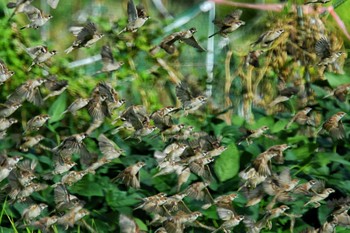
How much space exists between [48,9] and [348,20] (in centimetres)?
246

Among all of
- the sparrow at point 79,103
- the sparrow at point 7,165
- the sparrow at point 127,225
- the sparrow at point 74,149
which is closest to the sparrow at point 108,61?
the sparrow at point 79,103

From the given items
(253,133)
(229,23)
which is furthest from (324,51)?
(253,133)

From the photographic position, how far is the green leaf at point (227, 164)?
530cm

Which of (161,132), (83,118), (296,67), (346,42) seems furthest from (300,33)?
(161,132)

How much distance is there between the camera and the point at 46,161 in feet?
17.8

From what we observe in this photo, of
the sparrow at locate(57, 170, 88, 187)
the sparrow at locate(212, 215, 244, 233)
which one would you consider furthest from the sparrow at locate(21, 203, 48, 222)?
the sparrow at locate(212, 215, 244, 233)

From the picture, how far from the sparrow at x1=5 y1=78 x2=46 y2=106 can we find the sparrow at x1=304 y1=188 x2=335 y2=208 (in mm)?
1578

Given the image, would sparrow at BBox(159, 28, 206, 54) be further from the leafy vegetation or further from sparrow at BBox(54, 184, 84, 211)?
sparrow at BBox(54, 184, 84, 211)

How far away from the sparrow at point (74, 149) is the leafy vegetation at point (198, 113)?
0.41 feet

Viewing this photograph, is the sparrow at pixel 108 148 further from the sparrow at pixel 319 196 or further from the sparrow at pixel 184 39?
the sparrow at pixel 319 196

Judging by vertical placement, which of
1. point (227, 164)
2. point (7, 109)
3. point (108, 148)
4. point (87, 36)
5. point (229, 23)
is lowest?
point (227, 164)

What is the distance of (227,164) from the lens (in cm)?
532

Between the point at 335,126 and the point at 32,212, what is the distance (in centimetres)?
169

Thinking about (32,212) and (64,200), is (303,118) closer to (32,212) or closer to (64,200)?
(64,200)
